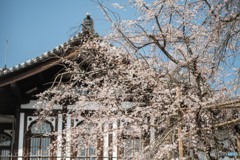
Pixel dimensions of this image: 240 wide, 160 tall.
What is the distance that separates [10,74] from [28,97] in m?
1.10

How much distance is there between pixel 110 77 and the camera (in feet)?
33.3

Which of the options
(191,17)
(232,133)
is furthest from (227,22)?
(232,133)

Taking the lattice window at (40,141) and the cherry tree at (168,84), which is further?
the lattice window at (40,141)

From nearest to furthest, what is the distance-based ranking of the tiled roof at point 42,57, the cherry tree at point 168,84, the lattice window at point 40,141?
the cherry tree at point 168,84, the tiled roof at point 42,57, the lattice window at point 40,141

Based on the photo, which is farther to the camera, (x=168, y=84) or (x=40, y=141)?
(x=40, y=141)

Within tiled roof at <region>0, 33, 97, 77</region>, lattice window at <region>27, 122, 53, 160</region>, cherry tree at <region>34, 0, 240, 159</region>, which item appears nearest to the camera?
cherry tree at <region>34, 0, 240, 159</region>

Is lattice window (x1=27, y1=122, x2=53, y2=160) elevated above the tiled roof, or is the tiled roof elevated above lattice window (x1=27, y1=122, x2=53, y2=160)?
the tiled roof

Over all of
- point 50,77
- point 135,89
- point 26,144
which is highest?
point 50,77

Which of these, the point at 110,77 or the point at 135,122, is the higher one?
the point at 110,77

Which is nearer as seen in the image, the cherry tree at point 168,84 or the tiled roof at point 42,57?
the cherry tree at point 168,84

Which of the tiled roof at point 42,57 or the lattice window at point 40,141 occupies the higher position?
the tiled roof at point 42,57

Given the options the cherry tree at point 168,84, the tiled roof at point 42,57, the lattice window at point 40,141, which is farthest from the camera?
the lattice window at point 40,141

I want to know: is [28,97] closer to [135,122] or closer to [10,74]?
[10,74]

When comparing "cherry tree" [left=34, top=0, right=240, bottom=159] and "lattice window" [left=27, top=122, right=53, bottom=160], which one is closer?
"cherry tree" [left=34, top=0, right=240, bottom=159]
